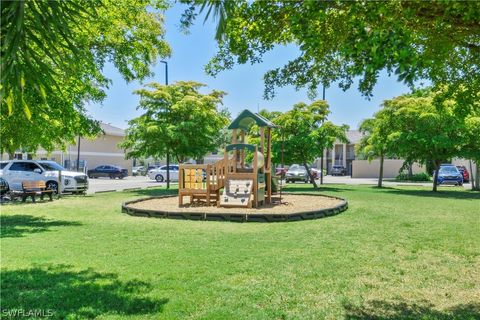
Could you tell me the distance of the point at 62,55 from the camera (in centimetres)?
482

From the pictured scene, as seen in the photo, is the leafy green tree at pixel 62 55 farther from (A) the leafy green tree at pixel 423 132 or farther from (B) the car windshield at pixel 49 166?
(A) the leafy green tree at pixel 423 132

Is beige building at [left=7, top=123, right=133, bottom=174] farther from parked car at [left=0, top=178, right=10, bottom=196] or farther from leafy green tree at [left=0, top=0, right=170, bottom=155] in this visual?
leafy green tree at [left=0, top=0, right=170, bottom=155]

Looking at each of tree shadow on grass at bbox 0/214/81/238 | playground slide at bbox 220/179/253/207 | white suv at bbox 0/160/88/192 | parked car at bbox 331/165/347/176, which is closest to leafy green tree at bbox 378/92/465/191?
playground slide at bbox 220/179/253/207

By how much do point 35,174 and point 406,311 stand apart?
18982mm

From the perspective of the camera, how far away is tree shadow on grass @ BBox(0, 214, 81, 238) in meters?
8.98

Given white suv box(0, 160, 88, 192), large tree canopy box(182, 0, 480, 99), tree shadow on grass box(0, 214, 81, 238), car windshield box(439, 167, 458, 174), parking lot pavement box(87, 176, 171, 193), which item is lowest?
tree shadow on grass box(0, 214, 81, 238)

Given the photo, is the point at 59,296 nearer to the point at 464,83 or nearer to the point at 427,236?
the point at 464,83

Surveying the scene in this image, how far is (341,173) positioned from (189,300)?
5108cm

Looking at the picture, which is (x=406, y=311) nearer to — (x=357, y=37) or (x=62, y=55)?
(x=357, y=37)

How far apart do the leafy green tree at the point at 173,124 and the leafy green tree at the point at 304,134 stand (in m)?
3.68

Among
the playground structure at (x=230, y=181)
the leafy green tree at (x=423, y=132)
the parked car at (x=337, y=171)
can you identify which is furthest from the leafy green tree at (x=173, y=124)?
the parked car at (x=337, y=171)

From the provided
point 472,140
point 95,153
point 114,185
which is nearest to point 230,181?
point 472,140

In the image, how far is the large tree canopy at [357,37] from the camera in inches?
108

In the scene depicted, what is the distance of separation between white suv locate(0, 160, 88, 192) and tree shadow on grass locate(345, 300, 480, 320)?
59.4ft
